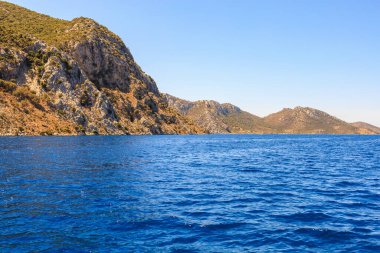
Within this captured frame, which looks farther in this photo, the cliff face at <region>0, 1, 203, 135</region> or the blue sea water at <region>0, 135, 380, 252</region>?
the cliff face at <region>0, 1, 203, 135</region>

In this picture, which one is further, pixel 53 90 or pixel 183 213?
pixel 53 90

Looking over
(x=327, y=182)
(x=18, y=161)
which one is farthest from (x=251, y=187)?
(x=18, y=161)

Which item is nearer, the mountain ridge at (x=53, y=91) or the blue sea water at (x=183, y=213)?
the blue sea water at (x=183, y=213)

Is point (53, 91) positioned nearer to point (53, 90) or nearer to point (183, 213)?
point (53, 90)

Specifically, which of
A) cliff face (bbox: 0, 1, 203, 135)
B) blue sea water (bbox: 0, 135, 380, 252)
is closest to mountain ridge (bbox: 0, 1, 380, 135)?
cliff face (bbox: 0, 1, 203, 135)

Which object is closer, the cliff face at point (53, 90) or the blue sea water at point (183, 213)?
the blue sea water at point (183, 213)

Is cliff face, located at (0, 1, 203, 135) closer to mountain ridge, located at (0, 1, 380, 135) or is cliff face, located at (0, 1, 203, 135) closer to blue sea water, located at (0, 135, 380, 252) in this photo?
mountain ridge, located at (0, 1, 380, 135)

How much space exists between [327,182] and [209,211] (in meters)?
19.6

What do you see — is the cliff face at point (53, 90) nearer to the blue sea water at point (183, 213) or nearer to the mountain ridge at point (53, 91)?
the mountain ridge at point (53, 91)

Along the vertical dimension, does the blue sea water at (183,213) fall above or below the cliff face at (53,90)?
below

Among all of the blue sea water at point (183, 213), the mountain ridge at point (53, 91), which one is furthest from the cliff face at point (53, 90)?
the blue sea water at point (183, 213)

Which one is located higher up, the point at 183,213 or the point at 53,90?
the point at 53,90

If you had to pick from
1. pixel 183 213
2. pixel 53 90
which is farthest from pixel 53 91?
pixel 183 213

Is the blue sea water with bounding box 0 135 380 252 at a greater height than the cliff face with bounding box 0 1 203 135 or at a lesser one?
lesser
